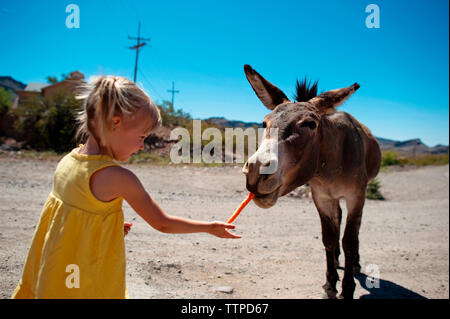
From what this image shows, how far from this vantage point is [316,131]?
3113 mm

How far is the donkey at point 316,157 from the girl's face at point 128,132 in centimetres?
95

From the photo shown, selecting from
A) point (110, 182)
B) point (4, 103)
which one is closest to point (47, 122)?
point (4, 103)

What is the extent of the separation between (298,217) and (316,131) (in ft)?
17.1

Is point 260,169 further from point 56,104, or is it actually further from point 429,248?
point 56,104

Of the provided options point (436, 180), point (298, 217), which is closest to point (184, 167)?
point (298, 217)

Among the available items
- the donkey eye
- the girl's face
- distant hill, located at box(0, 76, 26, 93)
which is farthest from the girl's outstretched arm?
distant hill, located at box(0, 76, 26, 93)

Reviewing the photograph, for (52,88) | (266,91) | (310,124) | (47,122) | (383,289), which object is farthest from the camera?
(52,88)

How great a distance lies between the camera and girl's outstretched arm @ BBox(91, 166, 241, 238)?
1552 millimetres

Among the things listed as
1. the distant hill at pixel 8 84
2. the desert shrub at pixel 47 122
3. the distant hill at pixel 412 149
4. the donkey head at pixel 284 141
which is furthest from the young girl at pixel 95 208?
the distant hill at pixel 8 84

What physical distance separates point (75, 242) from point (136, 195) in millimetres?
395

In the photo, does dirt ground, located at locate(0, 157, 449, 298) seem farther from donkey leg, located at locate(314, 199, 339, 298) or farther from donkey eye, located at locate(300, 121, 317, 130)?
donkey eye, located at locate(300, 121, 317, 130)

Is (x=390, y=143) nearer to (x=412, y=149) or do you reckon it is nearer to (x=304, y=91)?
(x=304, y=91)

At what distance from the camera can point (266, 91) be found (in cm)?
331

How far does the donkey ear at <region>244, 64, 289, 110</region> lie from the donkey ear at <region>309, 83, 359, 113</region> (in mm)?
363
